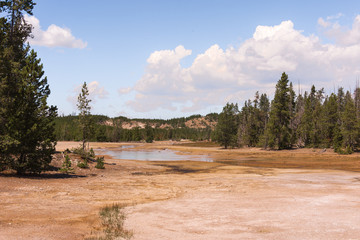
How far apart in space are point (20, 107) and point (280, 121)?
2636 inches

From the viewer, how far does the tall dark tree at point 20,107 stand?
67.1 ft

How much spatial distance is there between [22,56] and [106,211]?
61.1 feet

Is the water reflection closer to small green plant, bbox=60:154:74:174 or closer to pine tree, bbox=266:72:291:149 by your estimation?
pine tree, bbox=266:72:291:149

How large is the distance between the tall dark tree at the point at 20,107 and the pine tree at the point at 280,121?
61039mm

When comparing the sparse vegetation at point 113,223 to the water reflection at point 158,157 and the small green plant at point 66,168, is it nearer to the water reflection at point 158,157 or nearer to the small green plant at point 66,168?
the small green plant at point 66,168

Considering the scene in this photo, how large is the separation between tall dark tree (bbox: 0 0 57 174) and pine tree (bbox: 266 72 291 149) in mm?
61039

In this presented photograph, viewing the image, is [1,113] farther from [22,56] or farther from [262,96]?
[262,96]

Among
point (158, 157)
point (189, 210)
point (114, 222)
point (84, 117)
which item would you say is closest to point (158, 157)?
point (158, 157)

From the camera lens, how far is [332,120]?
238 feet

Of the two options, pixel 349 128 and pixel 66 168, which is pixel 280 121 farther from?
pixel 66 168

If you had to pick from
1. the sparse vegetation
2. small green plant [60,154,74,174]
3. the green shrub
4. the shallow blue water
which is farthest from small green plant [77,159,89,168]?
the shallow blue water

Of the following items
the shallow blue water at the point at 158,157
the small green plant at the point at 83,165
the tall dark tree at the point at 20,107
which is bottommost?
the shallow blue water at the point at 158,157

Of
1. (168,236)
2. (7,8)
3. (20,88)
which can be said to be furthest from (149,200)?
(7,8)

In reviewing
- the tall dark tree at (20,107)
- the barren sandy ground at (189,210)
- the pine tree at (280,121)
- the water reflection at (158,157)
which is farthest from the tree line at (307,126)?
the tall dark tree at (20,107)
